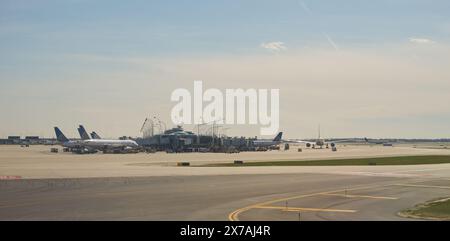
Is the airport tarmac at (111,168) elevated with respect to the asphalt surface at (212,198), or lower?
elevated

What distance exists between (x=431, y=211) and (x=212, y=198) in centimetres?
1280

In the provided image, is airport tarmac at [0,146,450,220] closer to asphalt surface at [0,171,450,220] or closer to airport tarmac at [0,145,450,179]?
asphalt surface at [0,171,450,220]

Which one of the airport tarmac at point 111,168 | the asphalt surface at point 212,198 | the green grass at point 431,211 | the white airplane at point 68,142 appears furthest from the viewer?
the white airplane at point 68,142

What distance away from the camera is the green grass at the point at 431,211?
26.8 m

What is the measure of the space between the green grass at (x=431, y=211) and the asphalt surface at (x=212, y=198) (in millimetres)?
931

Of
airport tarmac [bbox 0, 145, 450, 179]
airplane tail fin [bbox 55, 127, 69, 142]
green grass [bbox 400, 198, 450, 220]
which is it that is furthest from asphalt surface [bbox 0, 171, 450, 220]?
airplane tail fin [bbox 55, 127, 69, 142]

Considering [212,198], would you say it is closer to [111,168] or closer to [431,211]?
[431,211]

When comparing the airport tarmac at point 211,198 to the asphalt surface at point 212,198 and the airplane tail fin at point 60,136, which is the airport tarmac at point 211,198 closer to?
the asphalt surface at point 212,198

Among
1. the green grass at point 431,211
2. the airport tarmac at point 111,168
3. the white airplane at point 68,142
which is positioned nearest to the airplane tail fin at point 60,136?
the white airplane at point 68,142

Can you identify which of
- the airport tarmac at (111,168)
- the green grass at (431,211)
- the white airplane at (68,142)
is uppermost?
the white airplane at (68,142)

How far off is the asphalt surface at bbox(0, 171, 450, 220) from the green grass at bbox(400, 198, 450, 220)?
93 cm

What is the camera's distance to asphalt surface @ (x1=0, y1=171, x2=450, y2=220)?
27.0 metres
